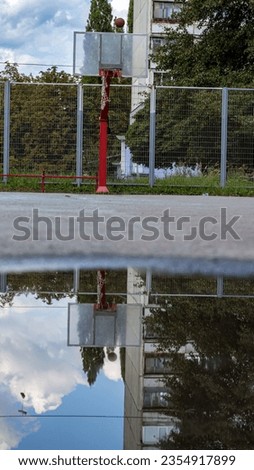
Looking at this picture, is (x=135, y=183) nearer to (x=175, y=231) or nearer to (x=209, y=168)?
(x=209, y=168)

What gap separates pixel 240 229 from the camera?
8656 mm

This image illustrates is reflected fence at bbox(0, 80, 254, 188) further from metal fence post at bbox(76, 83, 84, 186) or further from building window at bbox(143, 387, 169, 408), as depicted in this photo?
building window at bbox(143, 387, 169, 408)

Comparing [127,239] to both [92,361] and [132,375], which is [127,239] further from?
[132,375]

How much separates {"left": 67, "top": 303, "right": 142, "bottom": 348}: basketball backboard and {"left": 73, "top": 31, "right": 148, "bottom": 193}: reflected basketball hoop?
13.8 metres

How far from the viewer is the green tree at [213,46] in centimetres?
2630

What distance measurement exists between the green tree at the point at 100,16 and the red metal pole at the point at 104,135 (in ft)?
147

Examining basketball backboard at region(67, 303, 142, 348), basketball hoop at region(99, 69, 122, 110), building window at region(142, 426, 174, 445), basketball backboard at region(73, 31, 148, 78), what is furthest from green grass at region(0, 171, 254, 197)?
building window at region(142, 426, 174, 445)

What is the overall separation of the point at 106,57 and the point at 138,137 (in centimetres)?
184

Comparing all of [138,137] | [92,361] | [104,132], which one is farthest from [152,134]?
[92,361]

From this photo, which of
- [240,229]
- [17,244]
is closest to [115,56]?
[240,229]

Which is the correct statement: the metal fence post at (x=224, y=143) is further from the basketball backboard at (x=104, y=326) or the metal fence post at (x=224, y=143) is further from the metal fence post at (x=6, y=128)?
the basketball backboard at (x=104, y=326)

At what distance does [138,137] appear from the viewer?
18.5 metres

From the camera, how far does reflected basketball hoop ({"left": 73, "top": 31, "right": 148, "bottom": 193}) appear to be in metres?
18.0

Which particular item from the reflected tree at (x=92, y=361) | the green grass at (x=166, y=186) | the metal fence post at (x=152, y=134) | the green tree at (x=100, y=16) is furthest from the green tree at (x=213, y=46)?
the green tree at (x=100, y=16)
